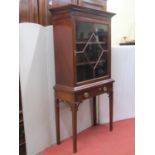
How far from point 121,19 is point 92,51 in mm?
1547

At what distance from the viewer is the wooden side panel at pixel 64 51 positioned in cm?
231

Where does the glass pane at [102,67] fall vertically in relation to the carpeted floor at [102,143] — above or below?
above

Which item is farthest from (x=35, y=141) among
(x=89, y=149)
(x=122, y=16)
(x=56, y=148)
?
(x=122, y=16)

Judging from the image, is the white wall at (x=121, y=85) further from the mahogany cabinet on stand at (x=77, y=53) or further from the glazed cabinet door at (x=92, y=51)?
the mahogany cabinet on stand at (x=77, y=53)

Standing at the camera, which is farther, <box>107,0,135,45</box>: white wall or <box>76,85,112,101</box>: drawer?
<box>107,0,135,45</box>: white wall

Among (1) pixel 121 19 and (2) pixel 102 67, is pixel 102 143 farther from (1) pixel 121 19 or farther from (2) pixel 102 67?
(1) pixel 121 19

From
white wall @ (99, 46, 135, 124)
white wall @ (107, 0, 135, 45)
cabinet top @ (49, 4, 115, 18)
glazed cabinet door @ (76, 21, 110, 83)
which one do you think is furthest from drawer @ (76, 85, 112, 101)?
white wall @ (107, 0, 135, 45)

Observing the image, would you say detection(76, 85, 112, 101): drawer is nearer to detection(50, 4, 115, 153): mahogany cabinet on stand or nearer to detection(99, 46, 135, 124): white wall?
detection(50, 4, 115, 153): mahogany cabinet on stand

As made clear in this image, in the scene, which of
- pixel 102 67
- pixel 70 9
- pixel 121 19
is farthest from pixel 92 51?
pixel 121 19

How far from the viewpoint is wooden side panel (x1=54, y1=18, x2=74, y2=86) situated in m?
2.31

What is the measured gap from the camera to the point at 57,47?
96.3 inches

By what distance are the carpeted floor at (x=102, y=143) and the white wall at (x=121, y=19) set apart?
146 centimetres

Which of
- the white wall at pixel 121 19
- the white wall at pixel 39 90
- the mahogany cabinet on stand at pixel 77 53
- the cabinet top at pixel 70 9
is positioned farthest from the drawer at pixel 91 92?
the white wall at pixel 121 19

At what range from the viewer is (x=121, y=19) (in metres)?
3.88
